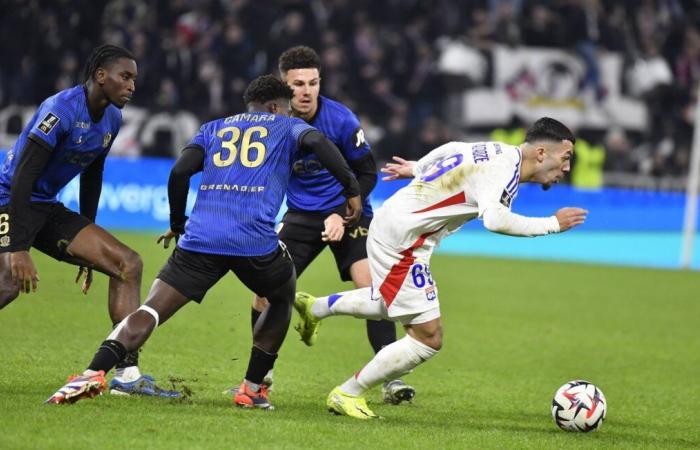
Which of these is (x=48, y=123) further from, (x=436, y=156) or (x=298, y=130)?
(x=436, y=156)

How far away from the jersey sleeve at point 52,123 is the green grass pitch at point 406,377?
1.48 meters

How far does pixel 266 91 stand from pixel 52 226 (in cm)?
158

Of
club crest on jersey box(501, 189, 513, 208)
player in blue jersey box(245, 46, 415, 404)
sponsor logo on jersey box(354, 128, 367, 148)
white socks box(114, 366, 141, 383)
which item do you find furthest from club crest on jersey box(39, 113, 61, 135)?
club crest on jersey box(501, 189, 513, 208)

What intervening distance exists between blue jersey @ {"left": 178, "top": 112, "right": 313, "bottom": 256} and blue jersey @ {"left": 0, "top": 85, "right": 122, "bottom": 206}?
78cm

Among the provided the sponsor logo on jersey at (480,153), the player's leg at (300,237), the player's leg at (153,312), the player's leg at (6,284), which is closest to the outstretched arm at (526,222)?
the sponsor logo on jersey at (480,153)

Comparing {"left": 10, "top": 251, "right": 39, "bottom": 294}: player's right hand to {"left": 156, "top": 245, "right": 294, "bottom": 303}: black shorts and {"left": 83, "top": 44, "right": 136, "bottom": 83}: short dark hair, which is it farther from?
{"left": 83, "top": 44, "right": 136, "bottom": 83}: short dark hair

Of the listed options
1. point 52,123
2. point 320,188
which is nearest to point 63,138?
point 52,123

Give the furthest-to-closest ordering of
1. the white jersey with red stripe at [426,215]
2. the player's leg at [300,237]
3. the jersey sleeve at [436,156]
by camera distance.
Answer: the player's leg at [300,237]
the jersey sleeve at [436,156]
the white jersey with red stripe at [426,215]

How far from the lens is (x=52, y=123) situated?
6.71 meters

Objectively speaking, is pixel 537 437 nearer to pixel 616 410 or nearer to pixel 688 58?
pixel 616 410

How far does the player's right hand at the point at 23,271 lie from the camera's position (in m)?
6.50

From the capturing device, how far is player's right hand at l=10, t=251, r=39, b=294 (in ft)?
21.3

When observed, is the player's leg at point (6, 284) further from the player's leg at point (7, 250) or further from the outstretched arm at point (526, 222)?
the outstretched arm at point (526, 222)

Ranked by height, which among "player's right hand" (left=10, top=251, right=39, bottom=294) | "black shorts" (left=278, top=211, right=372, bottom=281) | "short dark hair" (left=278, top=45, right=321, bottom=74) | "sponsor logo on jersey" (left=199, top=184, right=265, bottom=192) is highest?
"short dark hair" (left=278, top=45, right=321, bottom=74)
